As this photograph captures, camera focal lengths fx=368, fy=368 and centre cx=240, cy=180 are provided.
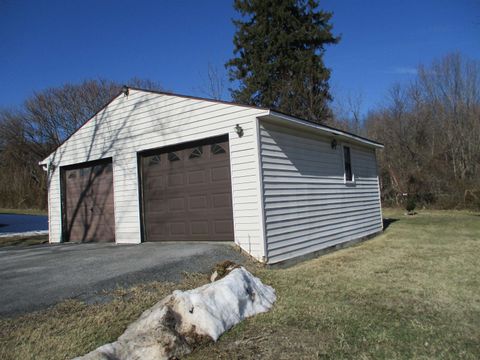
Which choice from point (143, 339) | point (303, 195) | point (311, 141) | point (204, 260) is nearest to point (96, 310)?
point (143, 339)

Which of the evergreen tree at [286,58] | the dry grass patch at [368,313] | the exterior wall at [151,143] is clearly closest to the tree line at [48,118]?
the evergreen tree at [286,58]

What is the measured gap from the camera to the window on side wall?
10.5 meters

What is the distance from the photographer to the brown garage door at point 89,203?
9836 millimetres

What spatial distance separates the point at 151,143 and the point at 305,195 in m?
3.76

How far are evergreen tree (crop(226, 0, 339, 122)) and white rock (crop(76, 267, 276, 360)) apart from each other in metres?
20.2

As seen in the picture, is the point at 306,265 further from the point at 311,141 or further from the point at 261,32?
the point at 261,32

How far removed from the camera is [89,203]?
1032 centimetres

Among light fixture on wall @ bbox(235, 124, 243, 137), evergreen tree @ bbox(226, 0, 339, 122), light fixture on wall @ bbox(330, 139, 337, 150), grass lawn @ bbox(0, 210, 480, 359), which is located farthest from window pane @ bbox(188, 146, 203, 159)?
evergreen tree @ bbox(226, 0, 339, 122)

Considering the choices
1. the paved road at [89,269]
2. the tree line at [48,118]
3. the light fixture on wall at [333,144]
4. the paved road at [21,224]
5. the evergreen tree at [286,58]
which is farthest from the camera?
the tree line at [48,118]

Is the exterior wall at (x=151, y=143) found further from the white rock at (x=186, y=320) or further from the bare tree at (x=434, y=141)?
the bare tree at (x=434, y=141)

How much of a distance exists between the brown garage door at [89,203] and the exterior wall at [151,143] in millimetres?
275

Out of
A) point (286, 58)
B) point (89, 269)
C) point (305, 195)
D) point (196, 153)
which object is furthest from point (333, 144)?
point (286, 58)

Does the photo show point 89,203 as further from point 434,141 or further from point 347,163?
point 434,141

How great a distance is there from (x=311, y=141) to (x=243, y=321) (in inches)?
219
